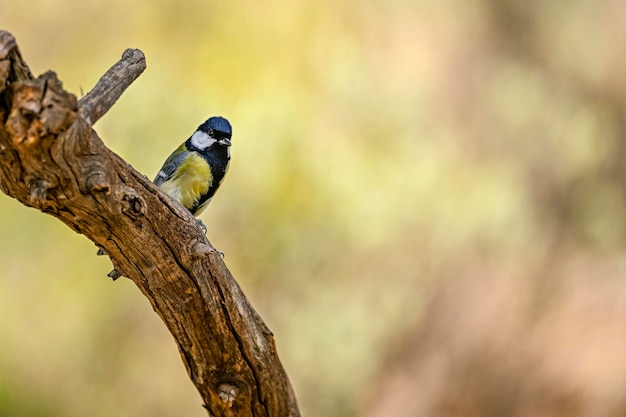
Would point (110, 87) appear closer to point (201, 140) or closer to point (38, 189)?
point (38, 189)

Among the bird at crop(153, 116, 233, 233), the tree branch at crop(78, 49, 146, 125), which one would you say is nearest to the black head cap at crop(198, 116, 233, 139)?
the bird at crop(153, 116, 233, 233)

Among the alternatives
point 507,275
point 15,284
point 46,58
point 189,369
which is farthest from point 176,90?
point 189,369

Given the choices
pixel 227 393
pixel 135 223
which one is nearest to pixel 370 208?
pixel 227 393

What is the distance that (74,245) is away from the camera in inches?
172

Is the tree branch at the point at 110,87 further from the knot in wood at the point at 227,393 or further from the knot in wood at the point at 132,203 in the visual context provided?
the knot in wood at the point at 227,393

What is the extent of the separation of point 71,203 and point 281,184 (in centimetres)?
310

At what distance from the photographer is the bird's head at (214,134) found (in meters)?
2.62

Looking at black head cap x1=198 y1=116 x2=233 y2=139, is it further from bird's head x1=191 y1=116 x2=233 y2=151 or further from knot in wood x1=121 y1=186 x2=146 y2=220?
knot in wood x1=121 y1=186 x2=146 y2=220

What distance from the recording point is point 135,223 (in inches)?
68.6

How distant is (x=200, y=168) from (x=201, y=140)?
4.4 inches

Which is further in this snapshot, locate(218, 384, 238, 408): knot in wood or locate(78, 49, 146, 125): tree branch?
locate(218, 384, 238, 408): knot in wood

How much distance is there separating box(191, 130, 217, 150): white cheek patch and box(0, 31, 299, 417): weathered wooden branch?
785 millimetres

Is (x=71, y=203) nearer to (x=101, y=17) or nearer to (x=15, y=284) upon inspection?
(x=15, y=284)

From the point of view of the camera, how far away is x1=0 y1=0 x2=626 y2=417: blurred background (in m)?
4.43
